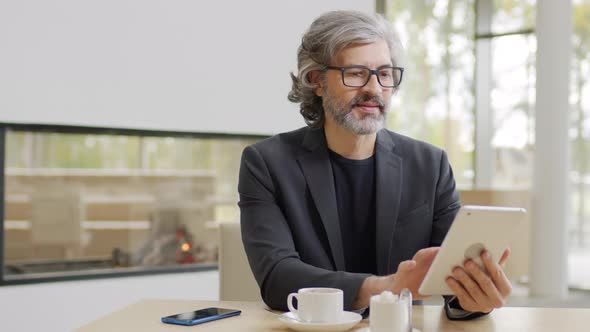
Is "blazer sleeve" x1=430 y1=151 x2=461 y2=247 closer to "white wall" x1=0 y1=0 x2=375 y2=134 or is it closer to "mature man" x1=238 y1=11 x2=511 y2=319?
"mature man" x1=238 y1=11 x2=511 y2=319

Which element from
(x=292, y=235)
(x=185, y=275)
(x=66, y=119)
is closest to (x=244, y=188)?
(x=292, y=235)

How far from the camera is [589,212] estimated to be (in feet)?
18.5

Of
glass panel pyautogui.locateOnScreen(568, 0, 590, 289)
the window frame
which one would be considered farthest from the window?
the window frame

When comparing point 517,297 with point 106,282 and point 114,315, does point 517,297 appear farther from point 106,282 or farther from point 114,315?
point 114,315

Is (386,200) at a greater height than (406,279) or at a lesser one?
greater

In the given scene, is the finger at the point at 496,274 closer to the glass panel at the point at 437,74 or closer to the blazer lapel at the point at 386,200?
the blazer lapel at the point at 386,200

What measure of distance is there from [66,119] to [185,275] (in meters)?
1.12

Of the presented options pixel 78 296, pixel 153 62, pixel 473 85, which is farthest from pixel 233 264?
pixel 473 85

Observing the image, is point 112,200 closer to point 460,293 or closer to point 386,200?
point 386,200

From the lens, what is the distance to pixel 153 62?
4.16m

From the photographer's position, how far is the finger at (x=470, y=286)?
4.67 ft

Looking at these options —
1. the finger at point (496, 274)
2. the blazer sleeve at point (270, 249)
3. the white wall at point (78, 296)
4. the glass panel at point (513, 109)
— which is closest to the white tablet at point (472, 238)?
the finger at point (496, 274)

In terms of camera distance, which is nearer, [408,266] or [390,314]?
[390,314]

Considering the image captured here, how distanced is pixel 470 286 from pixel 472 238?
16cm
